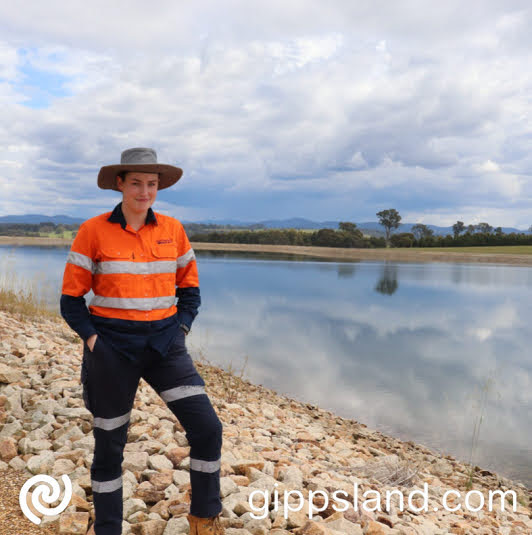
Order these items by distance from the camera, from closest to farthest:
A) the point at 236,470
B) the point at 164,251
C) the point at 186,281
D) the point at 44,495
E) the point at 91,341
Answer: the point at 91,341, the point at 164,251, the point at 186,281, the point at 44,495, the point at 236,470

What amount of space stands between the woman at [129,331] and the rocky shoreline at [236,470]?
1.54 ft

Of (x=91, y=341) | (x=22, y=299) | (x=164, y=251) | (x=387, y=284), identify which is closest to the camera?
(x=91, y=341)

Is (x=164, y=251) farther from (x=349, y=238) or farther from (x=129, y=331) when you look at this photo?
(x=349, y=238)

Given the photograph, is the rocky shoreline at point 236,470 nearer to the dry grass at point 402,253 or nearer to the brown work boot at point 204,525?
the brown work boot at point 204,525

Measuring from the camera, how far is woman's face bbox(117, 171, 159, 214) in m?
2.56

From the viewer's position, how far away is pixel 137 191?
2.56 m

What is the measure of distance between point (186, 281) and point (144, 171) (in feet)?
2.19

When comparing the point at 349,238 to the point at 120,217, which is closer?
the point at 120,217

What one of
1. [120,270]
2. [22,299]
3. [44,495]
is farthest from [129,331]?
[22,299]

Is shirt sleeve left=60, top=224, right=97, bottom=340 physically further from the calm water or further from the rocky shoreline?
the calm water

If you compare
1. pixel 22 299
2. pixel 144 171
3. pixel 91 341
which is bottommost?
pixel 22 299

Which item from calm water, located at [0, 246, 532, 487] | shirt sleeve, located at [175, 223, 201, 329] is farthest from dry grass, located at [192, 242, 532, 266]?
shirt sleeve, located at [175, 223, 201, 329]

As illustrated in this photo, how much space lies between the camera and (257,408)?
6.68 meters

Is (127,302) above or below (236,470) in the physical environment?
above
